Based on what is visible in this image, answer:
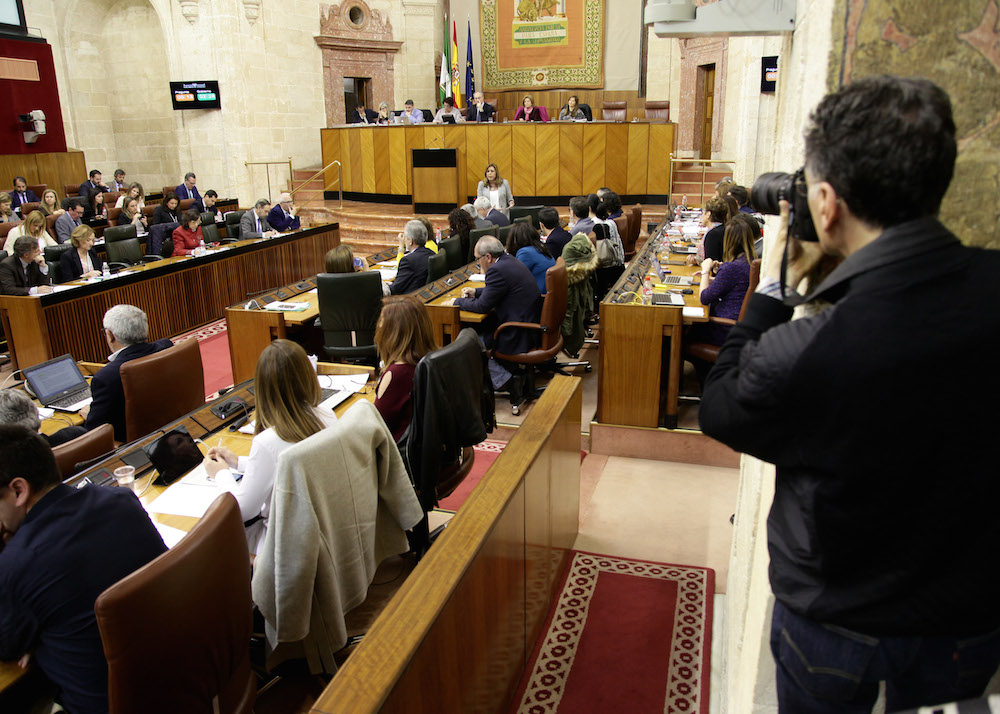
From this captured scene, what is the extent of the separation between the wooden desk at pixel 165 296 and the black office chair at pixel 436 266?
276cm

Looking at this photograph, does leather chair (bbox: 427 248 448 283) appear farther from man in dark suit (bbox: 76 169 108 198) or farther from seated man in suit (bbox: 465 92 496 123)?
man in dark suit (bbox: 76 169 108 198)

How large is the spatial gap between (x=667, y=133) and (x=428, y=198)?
12.4 feet

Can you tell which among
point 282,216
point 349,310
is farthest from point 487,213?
point 349,310

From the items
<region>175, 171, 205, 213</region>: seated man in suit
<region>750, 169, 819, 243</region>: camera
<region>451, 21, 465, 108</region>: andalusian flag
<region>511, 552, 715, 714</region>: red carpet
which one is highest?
<region>451, 21, 465, 108</region>: andalusian flag

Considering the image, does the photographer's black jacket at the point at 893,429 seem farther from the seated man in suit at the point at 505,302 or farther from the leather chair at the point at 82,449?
the seated man in suit at the point at 505,302

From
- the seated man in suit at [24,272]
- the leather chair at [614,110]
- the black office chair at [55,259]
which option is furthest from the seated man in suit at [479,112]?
the seated man in suit at [24,272]

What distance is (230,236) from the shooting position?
914 cm

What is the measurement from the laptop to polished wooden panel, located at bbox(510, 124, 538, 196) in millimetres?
8740

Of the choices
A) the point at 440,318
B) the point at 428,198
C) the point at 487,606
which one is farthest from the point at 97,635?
the point at 428,198

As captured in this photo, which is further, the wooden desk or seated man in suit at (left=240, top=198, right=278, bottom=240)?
seated man in suit at (left=240, top=198, right=278, bottom=240)

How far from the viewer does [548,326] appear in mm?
5012

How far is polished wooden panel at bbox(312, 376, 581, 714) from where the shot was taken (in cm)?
158

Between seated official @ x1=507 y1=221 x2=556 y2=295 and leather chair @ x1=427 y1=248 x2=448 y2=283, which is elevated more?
seated official @ x1=507 y1=221 x2=556 y2=295

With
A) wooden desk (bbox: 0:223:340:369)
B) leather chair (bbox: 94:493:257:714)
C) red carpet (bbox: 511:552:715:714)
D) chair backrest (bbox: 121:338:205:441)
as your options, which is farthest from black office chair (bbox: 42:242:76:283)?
leather chair (bbox: 94:493:257:714)
